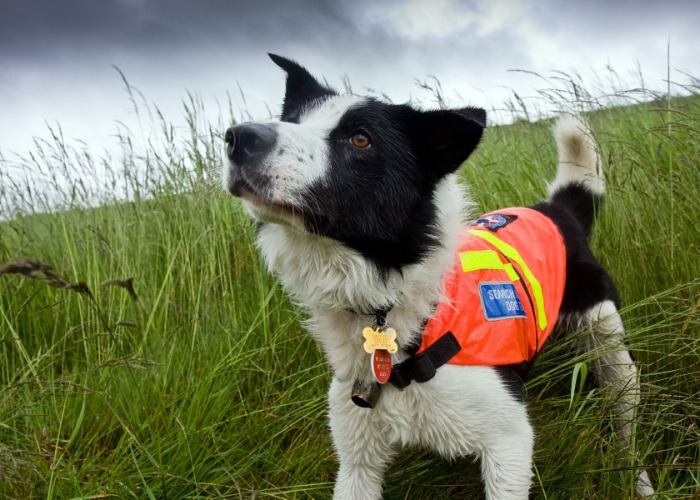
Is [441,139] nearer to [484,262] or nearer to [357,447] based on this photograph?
[484,262]

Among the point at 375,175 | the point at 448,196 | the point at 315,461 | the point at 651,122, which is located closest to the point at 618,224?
the point at 448,196

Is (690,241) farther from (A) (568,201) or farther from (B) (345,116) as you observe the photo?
(B) (345,116)

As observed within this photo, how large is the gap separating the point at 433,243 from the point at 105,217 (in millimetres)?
3014

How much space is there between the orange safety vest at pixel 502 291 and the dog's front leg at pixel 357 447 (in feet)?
1.25

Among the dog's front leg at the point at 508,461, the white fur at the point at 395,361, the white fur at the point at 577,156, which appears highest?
the white fur at the point at 577,156

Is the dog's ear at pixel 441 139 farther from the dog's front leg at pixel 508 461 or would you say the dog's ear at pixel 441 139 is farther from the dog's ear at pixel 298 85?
the dog's front leg at pixel 508 461

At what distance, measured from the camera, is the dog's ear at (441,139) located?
6.64 ft

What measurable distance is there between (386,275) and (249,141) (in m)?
0.65

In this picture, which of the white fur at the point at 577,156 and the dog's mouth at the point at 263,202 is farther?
the white fur at the point at 577,156

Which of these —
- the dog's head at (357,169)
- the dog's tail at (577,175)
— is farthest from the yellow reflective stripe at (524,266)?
the dog's tail at (577,175)

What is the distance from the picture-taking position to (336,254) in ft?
6.50

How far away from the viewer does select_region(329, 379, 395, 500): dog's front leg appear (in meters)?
2.11

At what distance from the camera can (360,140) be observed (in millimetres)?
1994

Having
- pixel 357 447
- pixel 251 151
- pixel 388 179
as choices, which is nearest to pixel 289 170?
pixel 251 151
